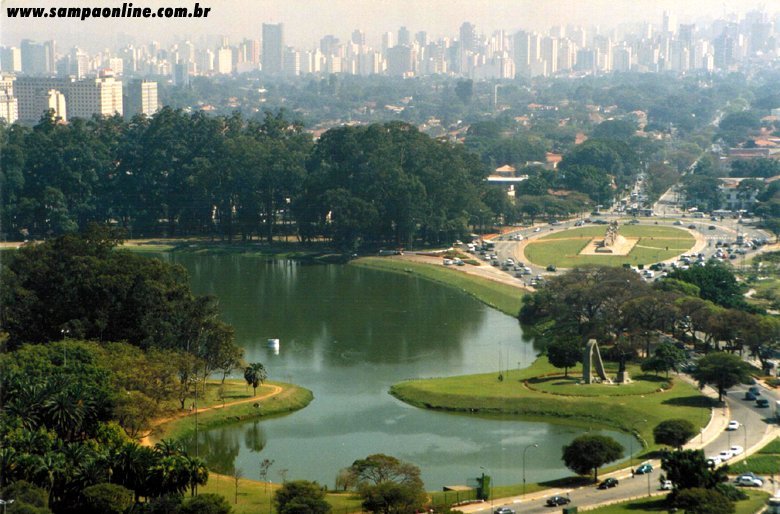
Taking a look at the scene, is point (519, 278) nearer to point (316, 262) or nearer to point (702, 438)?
point (316, 262)

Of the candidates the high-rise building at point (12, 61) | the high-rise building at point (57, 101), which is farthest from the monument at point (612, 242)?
the high-rise building at point (12, 61)

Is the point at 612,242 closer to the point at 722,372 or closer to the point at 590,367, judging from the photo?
the point at 590,367

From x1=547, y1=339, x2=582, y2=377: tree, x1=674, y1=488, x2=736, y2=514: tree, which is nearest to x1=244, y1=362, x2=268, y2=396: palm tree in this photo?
x1=547, y1=339, x2=582, y2=377: tree

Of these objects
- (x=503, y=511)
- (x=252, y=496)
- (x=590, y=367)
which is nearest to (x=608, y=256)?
(x=590, y=367)

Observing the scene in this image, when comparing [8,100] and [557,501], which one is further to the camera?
[8,100]

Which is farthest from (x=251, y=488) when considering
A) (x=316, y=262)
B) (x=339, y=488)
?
(x=316, y=262)

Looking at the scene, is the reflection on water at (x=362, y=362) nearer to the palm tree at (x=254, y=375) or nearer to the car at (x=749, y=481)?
the palm tree at (x=254, y=375)
